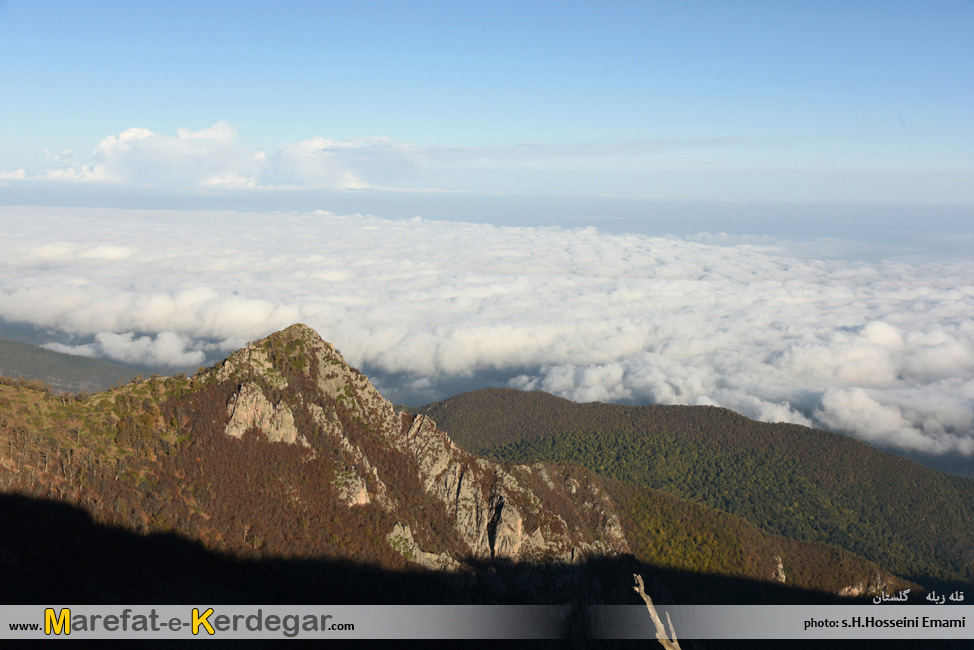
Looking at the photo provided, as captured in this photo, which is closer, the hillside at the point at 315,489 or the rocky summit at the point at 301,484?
the rocky summit at the point at 301,484

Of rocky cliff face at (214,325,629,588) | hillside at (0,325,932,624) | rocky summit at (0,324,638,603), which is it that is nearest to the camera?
rocky summit at (0,324,638,603)

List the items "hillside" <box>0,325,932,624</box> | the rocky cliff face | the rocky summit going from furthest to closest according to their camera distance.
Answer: the rocky cliff face → "hillside" <box>0,325,932,624</box> → the rocky summit

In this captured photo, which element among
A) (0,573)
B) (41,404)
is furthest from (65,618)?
(41,404)

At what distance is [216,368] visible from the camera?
354 feet

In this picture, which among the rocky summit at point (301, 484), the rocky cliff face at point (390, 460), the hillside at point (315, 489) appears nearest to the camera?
the rocky summit at point (301, 484)

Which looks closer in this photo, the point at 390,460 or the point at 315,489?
the point at 315,489

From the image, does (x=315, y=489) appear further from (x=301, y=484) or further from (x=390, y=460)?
(x=390, y=460)

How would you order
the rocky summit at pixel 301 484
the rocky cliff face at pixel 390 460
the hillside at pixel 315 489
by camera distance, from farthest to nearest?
1. the rocky cliff face at pixel 390 460
2. the hillside at pixel 315 489
3. the rocky summit at pixel 301 484

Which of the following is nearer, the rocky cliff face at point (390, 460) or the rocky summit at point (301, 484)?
the rocky summit at point (301, 484)

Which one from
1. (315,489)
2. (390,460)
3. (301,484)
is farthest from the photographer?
(390,460)

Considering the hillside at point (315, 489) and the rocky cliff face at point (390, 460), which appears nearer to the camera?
the hillside at point (315, 489)

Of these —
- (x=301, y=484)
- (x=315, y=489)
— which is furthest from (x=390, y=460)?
(x=301, y=484)

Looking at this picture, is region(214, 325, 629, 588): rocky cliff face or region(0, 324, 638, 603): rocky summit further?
region(214, 325, 629, 588): rocky cliff face

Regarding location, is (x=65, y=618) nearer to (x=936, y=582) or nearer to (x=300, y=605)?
(x=300, y=605)
